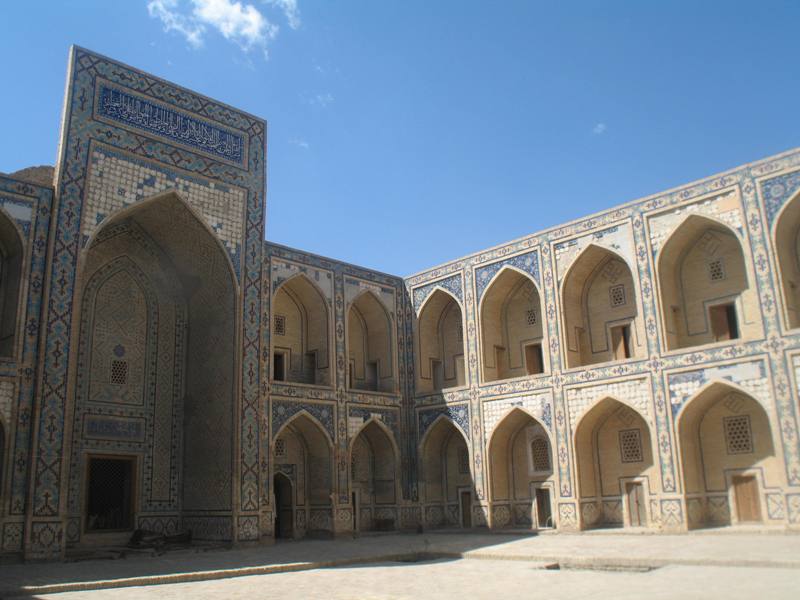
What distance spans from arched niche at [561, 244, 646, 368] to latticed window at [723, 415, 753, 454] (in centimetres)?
230

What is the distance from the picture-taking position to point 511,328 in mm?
19406

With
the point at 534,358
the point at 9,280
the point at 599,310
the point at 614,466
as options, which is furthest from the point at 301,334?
the point at 614,466

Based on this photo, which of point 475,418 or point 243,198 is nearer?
point 243,198

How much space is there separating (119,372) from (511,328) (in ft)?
30.0

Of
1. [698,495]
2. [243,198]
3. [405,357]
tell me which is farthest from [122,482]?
[698,495]

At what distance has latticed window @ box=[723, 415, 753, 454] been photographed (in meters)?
15.2

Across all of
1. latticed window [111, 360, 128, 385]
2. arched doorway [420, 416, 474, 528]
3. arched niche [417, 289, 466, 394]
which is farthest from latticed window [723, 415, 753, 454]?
latticed window [111, 360, 128, 385]

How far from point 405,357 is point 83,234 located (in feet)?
29.8

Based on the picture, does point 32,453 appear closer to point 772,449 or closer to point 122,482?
point 122,482

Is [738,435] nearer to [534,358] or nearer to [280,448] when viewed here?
[534,358]

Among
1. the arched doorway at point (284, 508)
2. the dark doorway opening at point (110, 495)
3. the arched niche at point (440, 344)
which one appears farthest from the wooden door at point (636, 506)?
the dark doorway opening at point (110, 495)

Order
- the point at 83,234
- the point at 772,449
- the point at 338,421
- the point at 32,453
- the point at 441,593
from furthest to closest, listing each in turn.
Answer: the point at 338,421, the point at 772,449, the point at 83,234, the point at 32,453, the point at 441,593

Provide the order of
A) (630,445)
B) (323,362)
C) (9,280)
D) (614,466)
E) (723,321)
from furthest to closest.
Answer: (323,362)
(614,466)
(630,445)
(723,321)
(9,280)

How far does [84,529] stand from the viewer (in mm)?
14445
